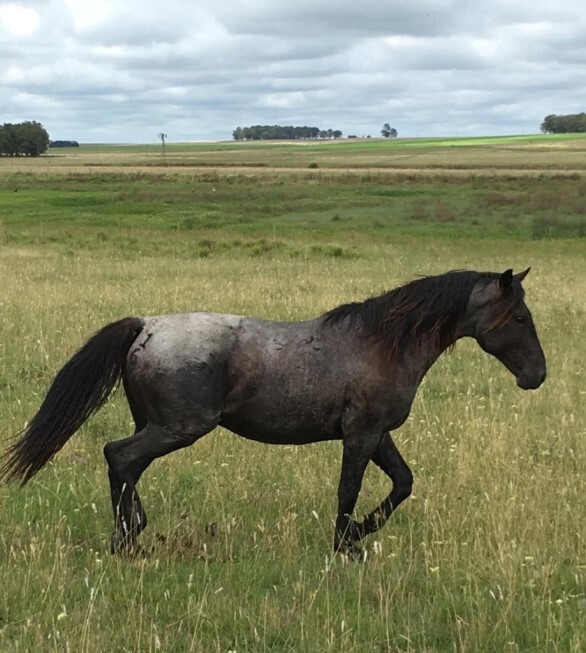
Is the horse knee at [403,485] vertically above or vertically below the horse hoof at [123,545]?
above

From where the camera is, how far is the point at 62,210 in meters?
46.9

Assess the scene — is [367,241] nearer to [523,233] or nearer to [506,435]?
[523,233]

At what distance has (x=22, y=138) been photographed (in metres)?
164

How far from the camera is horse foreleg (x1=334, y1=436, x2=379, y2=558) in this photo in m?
5.04

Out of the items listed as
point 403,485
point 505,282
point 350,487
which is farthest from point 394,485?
point 505,282

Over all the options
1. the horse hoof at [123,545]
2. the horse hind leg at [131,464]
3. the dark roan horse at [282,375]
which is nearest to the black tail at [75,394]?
the dark roan horse at [282,375]

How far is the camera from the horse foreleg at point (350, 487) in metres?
5.04

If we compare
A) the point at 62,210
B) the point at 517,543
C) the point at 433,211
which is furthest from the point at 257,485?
the point at 62,210

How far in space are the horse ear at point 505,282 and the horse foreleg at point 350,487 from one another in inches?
49.1

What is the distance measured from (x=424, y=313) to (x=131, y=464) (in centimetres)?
206

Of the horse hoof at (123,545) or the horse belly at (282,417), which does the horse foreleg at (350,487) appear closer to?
the horse belly at (282,417)

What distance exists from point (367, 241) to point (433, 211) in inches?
506

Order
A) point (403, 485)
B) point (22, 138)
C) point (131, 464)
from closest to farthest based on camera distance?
1. point (131, 464)
2. point (403, 485)
3. point (22, 138)

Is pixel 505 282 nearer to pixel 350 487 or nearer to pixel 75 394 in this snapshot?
pixel 350 487
